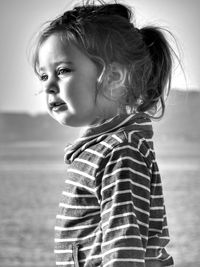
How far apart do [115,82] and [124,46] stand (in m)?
0.05

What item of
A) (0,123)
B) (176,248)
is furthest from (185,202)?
(0,123)

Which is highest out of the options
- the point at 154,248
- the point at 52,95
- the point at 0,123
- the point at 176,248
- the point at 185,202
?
the point at 0,123

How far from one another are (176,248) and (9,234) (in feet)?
3.08

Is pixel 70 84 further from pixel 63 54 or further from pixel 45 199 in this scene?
pixel 45 199

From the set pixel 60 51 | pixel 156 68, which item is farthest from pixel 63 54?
pixel 156 68

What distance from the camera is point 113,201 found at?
78 cm

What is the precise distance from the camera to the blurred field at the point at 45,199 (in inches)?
131

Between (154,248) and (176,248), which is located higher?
(176,248)

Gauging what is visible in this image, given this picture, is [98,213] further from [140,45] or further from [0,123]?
[0,123]

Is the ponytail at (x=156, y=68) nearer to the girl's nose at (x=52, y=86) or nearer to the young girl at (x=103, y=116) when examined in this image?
the young girl at (x=103, y=116)

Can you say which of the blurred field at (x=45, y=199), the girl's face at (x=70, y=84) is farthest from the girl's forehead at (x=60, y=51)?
the blurred field at (x=45, y=199)

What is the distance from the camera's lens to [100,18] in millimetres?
894

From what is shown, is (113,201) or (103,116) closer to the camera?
(113,201)

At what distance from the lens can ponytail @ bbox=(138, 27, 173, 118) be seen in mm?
915
